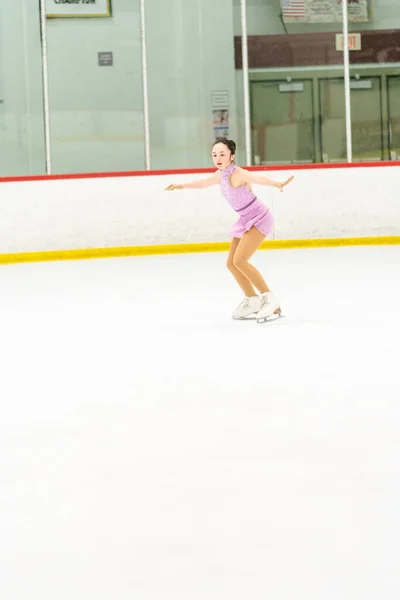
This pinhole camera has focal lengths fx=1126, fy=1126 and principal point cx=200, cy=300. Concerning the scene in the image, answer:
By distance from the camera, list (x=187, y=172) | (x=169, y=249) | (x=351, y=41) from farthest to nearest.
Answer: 1. (x=351, y=41)
2. (x=187, y=172)
3. (x=169, y=249)

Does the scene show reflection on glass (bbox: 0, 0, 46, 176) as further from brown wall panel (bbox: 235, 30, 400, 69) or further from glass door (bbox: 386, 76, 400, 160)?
glass door (bbox: 386, 76, 400, 160)

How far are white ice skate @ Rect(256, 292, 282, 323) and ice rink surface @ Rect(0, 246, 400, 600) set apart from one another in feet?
0.32

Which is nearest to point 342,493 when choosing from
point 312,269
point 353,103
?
point 312,269

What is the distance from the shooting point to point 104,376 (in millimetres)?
4414

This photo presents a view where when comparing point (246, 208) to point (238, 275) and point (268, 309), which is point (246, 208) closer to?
point (238, 275)

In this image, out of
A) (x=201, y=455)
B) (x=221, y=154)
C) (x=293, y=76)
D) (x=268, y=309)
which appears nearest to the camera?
(x=201, y=455)

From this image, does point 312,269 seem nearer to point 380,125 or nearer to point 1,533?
point 380,125

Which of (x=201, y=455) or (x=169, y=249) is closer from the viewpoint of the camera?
(x=201, y=455)

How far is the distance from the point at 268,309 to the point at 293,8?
322 inches

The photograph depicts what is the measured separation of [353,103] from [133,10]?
8.66ft

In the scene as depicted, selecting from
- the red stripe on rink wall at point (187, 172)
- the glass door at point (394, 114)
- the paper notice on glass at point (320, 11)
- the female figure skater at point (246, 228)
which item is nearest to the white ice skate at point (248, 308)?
the female figure skater at point (246, 228)

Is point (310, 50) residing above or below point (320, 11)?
below

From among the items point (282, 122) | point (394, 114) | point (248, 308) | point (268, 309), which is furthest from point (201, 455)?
point (394, 114)

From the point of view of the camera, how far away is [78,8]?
496 inches
